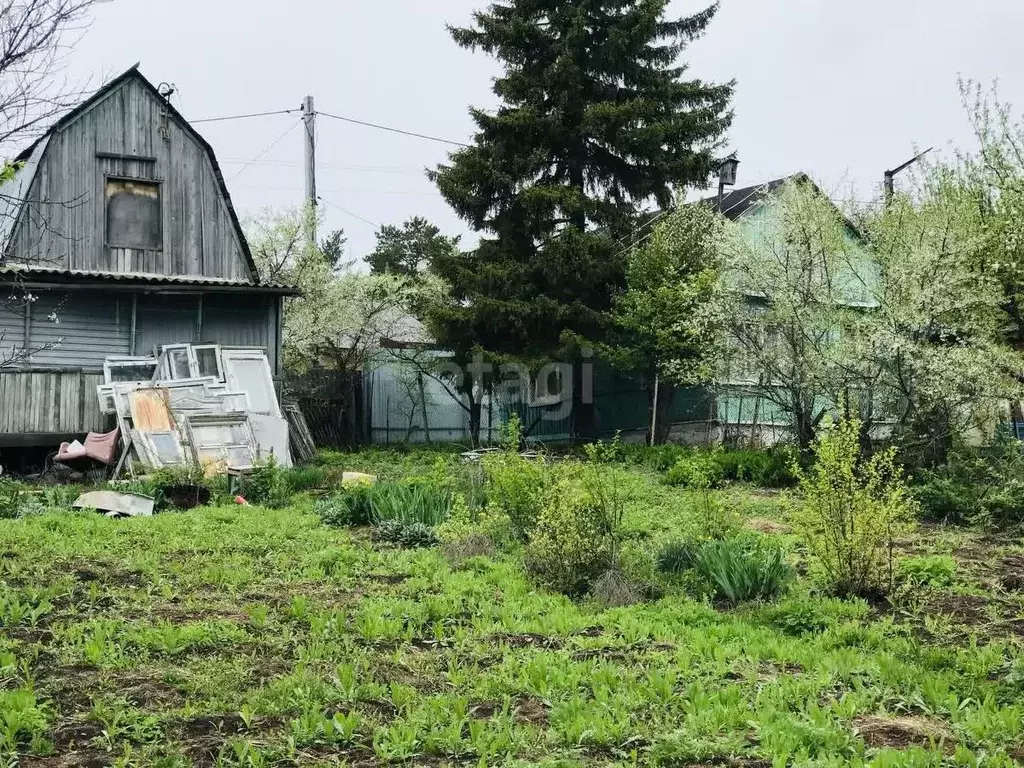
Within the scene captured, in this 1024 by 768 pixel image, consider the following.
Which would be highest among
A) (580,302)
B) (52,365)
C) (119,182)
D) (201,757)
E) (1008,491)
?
(119,182)

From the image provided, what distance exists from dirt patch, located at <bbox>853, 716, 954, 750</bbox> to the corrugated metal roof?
14.5 metres

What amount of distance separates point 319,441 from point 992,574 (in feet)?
55.4

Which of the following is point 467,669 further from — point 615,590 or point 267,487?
point 267,487

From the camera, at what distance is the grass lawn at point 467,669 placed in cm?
451

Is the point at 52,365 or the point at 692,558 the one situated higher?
the point at 52,365

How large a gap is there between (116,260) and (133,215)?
3.24 ft

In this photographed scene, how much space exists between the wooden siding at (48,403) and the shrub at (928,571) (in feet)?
43.9

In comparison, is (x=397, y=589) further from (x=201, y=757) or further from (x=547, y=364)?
(x=547, y=364)

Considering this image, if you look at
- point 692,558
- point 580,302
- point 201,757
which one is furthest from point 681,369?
point 201,757

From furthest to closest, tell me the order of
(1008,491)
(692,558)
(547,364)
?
(547,364) → (1008,491) → (692,558)

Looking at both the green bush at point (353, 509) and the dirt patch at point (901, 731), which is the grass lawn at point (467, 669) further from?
the green bush at point (353, 509)

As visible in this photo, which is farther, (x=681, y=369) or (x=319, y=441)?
(x=319, y=441)

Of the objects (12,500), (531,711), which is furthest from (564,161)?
(531,711)

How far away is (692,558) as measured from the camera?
8070 mm
